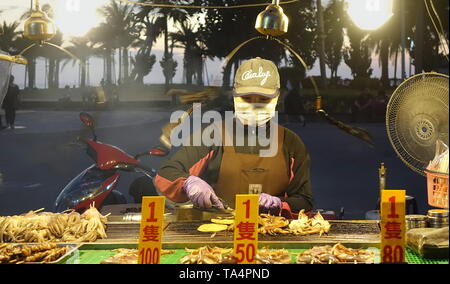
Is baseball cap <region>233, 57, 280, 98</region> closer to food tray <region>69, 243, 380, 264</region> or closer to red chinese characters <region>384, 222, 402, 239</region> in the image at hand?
food tray <region>69, 243, 380, 264</region>

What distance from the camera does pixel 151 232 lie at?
2678 mm

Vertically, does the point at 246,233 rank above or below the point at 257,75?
below

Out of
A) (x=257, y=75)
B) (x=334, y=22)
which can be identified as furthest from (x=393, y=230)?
(x=334, y=22)

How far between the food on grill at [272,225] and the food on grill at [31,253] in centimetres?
107

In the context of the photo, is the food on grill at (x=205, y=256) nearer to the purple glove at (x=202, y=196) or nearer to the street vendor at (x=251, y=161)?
the purple glove at (x=202, y=196)

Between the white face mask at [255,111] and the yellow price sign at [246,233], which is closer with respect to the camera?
the yellow price sign at [246,233]

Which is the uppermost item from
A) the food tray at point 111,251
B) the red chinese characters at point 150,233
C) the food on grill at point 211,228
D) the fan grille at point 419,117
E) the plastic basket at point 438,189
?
the fan grille at point 419,117

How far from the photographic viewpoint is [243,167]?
475cm

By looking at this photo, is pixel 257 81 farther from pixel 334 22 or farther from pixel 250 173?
pixel 334 22

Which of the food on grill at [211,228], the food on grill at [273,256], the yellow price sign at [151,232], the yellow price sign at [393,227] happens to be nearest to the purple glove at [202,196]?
the food on grill at [211,228]

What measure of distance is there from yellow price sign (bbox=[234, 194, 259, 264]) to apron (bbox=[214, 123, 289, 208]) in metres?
2.01

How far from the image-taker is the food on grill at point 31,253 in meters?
2.82

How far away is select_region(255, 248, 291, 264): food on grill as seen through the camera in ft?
8.78

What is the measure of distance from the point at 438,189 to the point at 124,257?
60.9 inches
